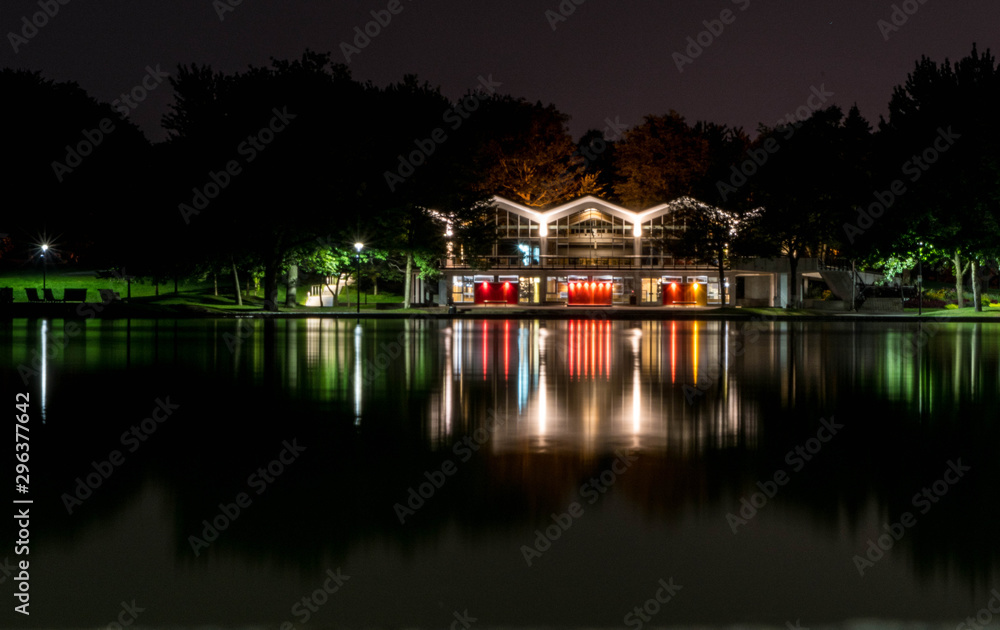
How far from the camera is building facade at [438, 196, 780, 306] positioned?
276ft

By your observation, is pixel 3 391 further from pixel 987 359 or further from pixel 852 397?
pixel 987 359

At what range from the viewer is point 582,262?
8519cm

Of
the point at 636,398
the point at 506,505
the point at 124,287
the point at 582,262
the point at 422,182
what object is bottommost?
the point at 506,505

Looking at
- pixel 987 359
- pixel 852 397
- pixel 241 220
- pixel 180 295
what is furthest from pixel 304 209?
pixel 852 397

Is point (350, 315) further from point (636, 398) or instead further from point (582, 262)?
point (636, 398)

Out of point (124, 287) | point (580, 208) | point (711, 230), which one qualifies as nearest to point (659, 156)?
point (580, 208)

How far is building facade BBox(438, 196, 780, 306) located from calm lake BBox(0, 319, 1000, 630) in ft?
224

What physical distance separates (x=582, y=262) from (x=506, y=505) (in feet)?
257

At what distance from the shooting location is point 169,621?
5.05m

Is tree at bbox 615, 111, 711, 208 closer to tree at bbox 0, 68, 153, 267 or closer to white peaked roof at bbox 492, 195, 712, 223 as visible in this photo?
white peaked roof at bbox 492, 195, 712, 223

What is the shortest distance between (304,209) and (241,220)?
11.4ft

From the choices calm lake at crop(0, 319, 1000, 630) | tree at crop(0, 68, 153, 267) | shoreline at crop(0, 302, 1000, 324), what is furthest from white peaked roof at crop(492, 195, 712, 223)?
calm lake at crop(0, 319, 1000, 630)

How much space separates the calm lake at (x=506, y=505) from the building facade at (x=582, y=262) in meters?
68.3

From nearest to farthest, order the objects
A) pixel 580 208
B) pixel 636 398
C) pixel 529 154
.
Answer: pixel 636 398
pixel 580 208
pixel 529 154
